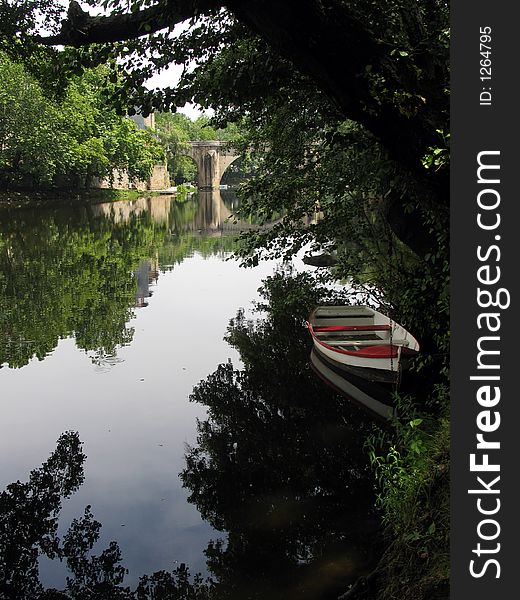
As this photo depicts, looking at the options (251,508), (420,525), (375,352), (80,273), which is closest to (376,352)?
(375,352)

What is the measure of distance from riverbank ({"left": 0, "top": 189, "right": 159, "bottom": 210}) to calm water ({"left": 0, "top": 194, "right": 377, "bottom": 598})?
3207 cm

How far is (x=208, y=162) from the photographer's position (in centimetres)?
11025

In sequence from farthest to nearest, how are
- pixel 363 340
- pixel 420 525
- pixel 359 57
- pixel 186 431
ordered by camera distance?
pixel 363 340
pixel 186 431
pixel 420 525
pixel 359 57

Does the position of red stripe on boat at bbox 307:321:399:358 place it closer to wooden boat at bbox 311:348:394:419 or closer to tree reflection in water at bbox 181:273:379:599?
wooden boat at bbox 311:348:394:419

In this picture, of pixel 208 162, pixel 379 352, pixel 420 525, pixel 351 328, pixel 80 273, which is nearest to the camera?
pixel 420 525

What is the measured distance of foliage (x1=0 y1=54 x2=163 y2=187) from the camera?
45.3 meters

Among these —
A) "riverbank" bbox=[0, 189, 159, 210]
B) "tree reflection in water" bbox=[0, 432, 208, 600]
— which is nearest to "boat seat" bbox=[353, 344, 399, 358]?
"tree reflection in water" bbox=[0, 432, 208, 600]

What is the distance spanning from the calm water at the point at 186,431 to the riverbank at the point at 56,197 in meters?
32.1

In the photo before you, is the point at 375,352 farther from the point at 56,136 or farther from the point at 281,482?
the point at 56,136

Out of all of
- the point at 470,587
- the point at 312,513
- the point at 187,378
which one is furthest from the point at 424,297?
the point at 187,378

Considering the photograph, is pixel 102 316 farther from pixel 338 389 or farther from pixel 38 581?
pixel 38 581

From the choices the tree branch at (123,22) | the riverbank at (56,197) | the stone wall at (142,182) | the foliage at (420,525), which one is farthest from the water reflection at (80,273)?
the stone wall at (142,182)

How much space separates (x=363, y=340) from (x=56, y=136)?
142 feet

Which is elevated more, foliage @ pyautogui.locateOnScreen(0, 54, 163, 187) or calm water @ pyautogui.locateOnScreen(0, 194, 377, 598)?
foliage @ pyautogui.locateOnScreen(0, 54, 163, 187)
